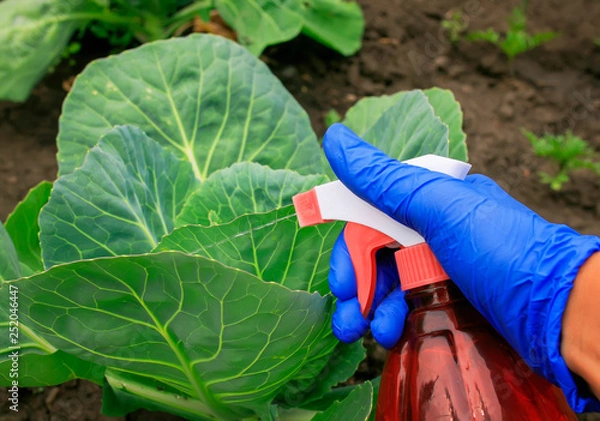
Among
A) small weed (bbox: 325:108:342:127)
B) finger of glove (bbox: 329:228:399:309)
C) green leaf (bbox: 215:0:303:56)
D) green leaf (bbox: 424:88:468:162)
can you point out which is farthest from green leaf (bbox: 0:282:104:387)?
green leaf (bbox: 215:0:303:56)

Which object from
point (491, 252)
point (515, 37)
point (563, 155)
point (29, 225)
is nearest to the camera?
point (491, 252)

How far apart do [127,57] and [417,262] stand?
1.16 meters

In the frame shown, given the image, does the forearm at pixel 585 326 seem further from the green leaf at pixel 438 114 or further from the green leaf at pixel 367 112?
the green leaf at pixel 367 112

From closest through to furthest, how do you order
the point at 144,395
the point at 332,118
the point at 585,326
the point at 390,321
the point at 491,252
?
the point at 585,326, the point at 491,252, the point at 390,321, the point at 144,395, the point at 332,118

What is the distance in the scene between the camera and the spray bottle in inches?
48.8

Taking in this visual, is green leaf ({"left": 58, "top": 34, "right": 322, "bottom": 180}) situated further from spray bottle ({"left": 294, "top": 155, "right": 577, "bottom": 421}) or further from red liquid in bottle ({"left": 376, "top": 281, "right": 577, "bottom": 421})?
red liquid in bottle ({"left": 376, "top": 281, "right": 577, "bottom": 421})

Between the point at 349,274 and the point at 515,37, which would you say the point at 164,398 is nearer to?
the point at 349,274

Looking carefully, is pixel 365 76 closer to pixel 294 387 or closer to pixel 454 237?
pixel 294 387

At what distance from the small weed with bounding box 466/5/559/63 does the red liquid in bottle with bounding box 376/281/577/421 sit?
6.59ft

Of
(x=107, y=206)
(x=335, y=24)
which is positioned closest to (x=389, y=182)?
(x=107, y=206)

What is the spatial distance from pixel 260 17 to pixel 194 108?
3.32 feet

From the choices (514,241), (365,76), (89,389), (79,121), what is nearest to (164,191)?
(79,121)

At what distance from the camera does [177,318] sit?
1286 millimetres

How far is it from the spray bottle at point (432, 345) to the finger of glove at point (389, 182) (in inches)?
1.5
